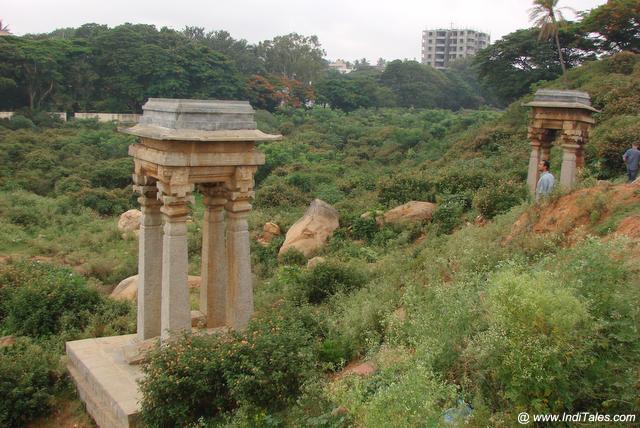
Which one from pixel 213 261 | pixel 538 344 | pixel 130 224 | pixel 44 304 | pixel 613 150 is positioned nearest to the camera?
pixel 538 344

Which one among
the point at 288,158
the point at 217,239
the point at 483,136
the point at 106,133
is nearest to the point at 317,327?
the point at 217,239

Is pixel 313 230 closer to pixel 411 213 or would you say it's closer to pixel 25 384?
pixel 411 213

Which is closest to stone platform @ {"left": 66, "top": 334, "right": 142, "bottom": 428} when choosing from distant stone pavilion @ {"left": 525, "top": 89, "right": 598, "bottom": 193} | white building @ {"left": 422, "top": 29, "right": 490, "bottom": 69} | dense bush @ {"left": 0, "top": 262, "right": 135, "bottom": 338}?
dense bush @ {"left": 0, "top": 262, "right": 135, "bottom": 338}

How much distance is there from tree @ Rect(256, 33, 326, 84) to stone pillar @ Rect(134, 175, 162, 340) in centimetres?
5433

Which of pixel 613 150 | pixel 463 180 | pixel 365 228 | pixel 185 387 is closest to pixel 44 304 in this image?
pixel 185 387

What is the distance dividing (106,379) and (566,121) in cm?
1025

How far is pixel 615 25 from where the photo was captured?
28.4 metres

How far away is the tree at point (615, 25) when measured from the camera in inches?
1065

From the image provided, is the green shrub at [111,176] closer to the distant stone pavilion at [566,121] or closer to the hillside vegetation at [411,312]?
the hillside vegetation at [411,312]

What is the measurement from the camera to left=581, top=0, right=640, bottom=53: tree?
2706 cm

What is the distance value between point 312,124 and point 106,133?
15.1 m

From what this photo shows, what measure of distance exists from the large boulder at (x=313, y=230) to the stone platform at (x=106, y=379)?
26.1 ft

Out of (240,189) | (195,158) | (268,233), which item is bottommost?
(268,233)

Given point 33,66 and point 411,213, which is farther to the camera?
point 33,66
